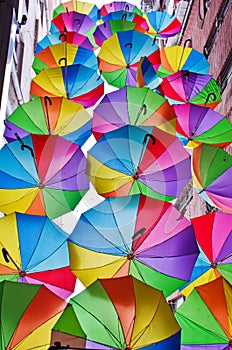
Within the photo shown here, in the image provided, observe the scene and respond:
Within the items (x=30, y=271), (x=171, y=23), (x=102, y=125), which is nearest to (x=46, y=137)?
(x=102, y=125)

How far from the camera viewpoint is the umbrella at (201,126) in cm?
557

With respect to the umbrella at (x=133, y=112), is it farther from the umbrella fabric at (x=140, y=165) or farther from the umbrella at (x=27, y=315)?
the umbrella at (x=27, y=315)

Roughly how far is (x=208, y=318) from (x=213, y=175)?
175 centimetres

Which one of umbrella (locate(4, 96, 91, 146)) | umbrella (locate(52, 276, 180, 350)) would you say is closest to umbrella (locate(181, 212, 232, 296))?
umbrella (locate(52, 276, 180, 350))

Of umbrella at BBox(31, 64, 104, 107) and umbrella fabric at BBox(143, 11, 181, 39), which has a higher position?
umbrella fabric at BBox(143, 11, 181, 39)

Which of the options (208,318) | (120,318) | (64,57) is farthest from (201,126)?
(120,318)

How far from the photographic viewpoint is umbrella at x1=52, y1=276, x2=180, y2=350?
311 cm

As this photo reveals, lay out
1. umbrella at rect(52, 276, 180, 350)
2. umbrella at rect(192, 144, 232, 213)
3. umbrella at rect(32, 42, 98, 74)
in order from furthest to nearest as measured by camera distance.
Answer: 1. umbrella at rect(32, 42, 98, 74)
2. umbrella at rect(192, 144, 232, 213)
3. umbrella at rect(52, 276, 180, 350)

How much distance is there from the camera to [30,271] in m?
4.00

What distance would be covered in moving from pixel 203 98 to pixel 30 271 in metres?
3.31

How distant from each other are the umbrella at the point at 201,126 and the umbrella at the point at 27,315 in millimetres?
2872

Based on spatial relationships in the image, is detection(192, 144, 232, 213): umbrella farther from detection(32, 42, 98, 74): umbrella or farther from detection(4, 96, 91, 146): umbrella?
detection(32, 42, 98, 74): umbrella

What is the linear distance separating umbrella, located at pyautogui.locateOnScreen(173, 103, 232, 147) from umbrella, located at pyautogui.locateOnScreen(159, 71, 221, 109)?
24.3 inches

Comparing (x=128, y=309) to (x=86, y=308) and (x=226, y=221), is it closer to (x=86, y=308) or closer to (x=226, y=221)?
(x=86, y=308)
